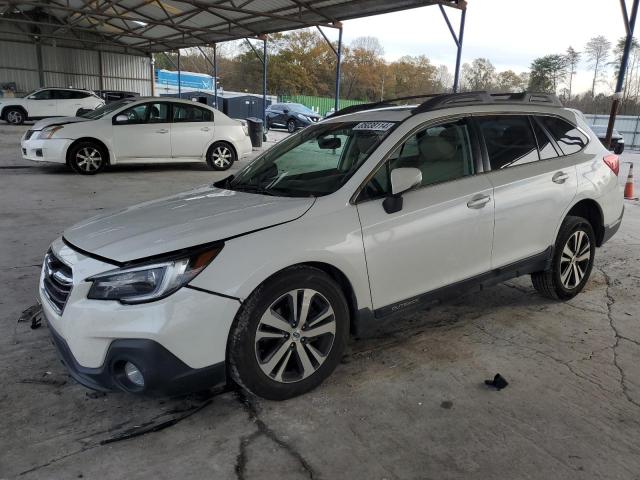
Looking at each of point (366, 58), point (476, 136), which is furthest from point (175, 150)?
point (366, 58)

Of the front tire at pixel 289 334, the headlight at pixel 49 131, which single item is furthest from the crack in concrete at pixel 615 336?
the headlight at pixel 49 131

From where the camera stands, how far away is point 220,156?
12266mm

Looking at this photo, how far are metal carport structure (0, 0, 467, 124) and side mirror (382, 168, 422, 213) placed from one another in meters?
9.89

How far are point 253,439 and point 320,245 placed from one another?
3.40 feet

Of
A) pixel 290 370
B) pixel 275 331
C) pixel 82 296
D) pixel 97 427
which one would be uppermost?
pixel 82 296

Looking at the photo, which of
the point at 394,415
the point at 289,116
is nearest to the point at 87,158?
the point at 394,415

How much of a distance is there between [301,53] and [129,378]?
225 ft

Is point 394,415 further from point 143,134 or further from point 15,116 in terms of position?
point 15,116

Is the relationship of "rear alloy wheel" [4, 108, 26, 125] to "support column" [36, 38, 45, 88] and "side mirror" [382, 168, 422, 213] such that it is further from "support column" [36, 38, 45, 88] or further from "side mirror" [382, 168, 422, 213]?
"side mirror" [382, 168, 422, 213]

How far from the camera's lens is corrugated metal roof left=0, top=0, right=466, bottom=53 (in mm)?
14398

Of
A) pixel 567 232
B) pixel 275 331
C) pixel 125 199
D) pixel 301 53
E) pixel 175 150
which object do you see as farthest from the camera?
pixel 301 53

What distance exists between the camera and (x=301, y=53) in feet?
218

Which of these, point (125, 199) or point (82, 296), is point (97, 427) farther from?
point (125, 199)

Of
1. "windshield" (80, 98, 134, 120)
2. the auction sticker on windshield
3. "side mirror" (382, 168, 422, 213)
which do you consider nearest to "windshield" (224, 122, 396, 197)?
the auction sticker on windshield
